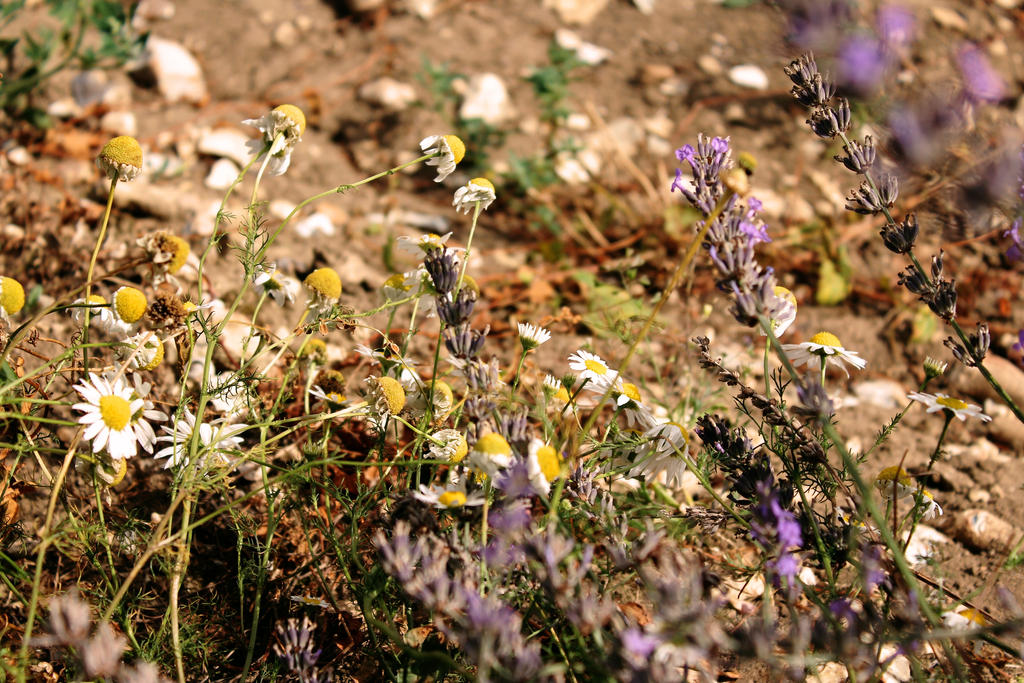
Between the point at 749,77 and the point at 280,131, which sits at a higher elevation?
the point at 280,131

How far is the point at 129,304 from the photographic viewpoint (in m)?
1.63

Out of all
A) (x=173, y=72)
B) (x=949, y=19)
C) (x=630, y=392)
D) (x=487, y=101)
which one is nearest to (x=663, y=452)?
(x=630, y=392)

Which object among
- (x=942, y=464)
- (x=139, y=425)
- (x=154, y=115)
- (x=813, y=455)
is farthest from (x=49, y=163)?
(x=942, y=464)

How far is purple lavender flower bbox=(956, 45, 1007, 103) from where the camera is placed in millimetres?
2939

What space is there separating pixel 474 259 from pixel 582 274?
44 cm

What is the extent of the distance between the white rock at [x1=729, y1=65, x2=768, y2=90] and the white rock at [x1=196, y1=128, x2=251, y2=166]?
7.26 feet

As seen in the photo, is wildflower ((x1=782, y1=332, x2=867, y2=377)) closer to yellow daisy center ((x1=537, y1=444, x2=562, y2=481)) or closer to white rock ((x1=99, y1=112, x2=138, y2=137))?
yellow daisy center ((x1=537, y1=444, x2=562, y2=481))

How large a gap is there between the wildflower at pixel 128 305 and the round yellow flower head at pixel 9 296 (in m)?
0.18

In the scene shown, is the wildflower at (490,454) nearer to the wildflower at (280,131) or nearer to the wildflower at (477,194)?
the wildflower at (477,194)

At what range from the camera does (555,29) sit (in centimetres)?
404

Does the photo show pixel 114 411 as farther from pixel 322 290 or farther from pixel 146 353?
pixel 322 290

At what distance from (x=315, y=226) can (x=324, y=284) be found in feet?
3.92

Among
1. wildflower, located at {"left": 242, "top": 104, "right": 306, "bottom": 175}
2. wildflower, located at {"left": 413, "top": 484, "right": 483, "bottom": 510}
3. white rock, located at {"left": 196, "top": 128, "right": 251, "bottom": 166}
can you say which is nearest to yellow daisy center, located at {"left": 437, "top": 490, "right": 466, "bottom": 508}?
wildflower, located at {"left": 413, "top": 484, "right": 483, "bottom": 510}

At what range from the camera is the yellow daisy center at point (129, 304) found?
1.63m
